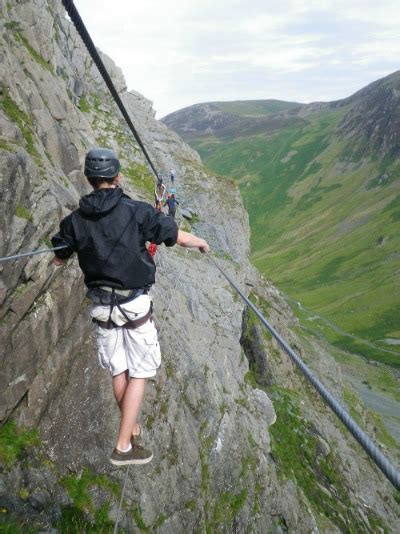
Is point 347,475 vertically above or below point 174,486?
below

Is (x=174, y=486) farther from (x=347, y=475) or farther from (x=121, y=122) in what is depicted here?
(x=121, y=122)

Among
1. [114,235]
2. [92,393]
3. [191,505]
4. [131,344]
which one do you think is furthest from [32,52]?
[191,505]

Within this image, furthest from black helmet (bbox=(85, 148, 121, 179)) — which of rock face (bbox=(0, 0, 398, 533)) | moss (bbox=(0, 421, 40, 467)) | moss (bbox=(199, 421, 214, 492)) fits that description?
moss (bbox=(199, 421, 214, 492))

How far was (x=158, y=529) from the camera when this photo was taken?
52.5ft

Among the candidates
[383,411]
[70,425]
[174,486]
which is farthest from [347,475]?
[383,411]

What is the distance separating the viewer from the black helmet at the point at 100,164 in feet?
23.2

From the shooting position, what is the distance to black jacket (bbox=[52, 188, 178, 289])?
713cm

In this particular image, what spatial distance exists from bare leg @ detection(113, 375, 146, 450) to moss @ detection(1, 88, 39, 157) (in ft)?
40.7

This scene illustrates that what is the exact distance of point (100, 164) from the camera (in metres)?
7.10

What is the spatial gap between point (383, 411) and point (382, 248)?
4017 inches

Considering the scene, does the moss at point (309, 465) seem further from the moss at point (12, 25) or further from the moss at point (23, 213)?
the moss at point (12, 25)

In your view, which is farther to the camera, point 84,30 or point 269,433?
point 269,433

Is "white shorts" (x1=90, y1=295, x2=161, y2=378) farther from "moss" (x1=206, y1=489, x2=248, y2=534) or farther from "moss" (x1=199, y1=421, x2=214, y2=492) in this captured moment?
"moss" (x1=206, y1=489, x2=248, y2=534)

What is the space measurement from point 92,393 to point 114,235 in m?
11.2
